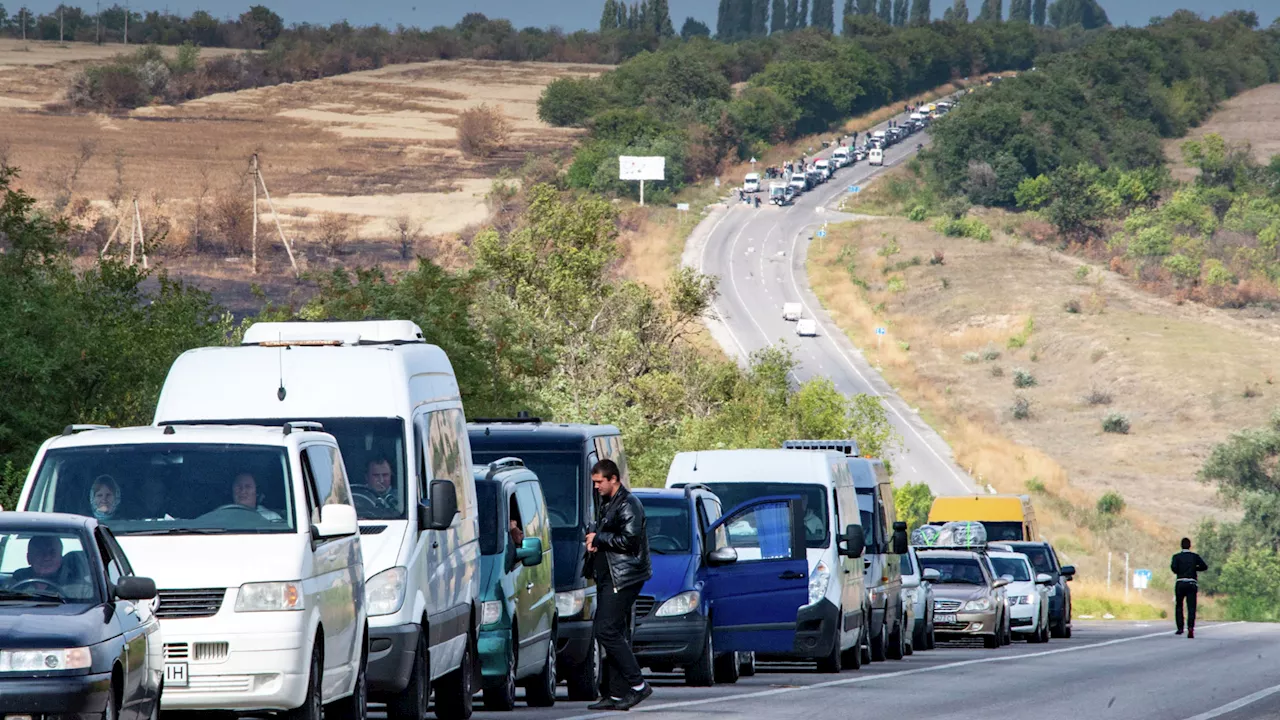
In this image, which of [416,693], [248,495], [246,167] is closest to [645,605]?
[416,693]

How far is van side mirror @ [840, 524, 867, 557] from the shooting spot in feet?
70.2

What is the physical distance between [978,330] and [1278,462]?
35.2 metres

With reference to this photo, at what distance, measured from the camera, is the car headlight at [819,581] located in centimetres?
2106

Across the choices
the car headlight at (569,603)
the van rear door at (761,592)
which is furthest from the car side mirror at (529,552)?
the van rear door at (761,592)

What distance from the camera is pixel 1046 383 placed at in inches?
4897

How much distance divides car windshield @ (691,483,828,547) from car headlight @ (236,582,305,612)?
9.93m

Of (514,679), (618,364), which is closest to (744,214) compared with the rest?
(618,364)

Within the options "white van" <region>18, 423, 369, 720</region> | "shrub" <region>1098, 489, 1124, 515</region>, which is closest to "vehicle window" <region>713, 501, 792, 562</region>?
"white van" <region>18, 423, 369, 720</region>

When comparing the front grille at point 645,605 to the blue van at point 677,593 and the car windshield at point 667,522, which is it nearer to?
the blue van at point 677,593

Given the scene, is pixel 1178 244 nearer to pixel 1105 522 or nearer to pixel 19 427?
pixel 1105 522

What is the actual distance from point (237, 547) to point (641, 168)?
557 ft

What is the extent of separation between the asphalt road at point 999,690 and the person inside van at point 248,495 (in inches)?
162

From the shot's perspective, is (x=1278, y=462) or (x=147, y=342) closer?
(x=147, y=342)

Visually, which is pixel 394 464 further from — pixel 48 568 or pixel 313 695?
pixel 48 568
